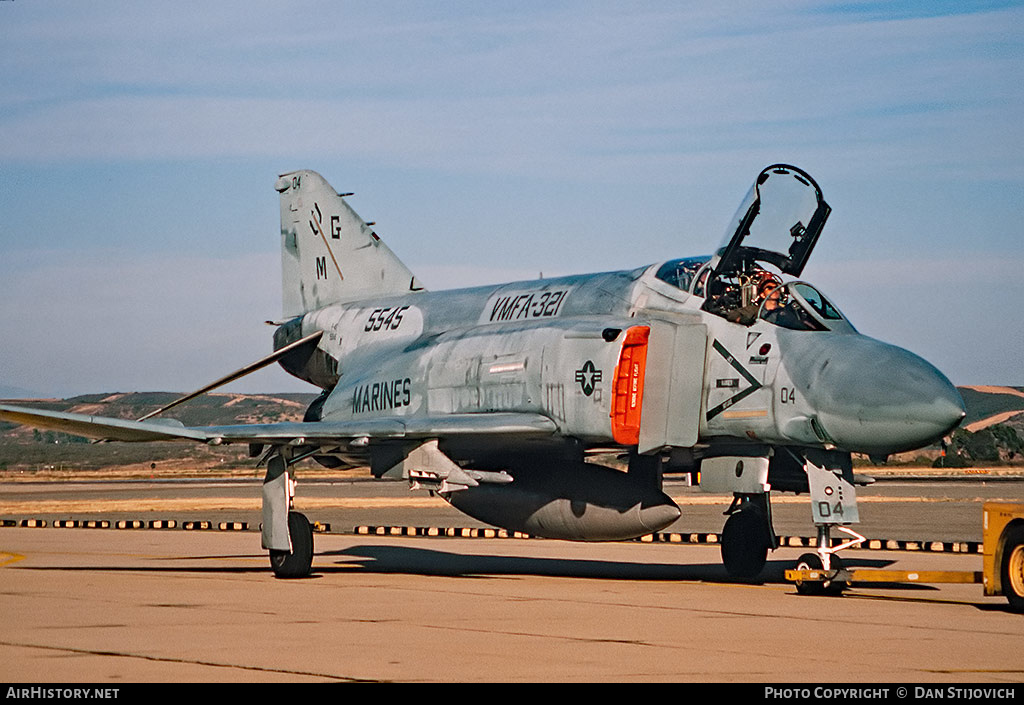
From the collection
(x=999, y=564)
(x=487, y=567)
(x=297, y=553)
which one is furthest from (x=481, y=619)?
(x=487, y=567)

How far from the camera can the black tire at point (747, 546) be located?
48.1ft

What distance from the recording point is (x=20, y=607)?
1145cm

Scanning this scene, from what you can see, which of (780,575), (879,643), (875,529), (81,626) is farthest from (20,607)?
(875,529)

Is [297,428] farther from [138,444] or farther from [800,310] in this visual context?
[138,444]

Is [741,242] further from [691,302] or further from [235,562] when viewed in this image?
[235,562]

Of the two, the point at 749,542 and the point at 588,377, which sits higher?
the point at 588,377

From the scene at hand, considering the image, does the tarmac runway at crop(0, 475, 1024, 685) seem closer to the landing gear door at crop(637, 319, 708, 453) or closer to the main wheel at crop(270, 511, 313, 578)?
the main wheel at crop(270, 511, 313, 578)

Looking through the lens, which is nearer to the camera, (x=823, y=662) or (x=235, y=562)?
(x=823, y=662)

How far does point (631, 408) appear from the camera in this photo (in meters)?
13.7

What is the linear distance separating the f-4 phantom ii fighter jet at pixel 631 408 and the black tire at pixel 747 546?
0.05ft

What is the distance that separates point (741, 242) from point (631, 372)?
67.2 inches

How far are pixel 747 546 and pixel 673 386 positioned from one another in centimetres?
237

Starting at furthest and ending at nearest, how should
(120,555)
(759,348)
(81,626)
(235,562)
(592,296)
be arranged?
(120,555) → (235,562) → (592,296) → (759,348) → (81,626)

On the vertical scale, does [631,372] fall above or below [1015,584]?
above
